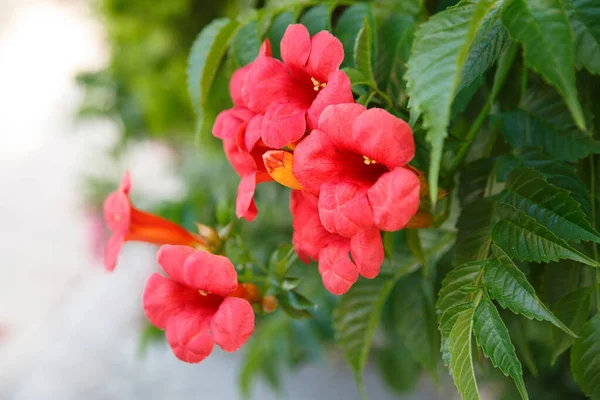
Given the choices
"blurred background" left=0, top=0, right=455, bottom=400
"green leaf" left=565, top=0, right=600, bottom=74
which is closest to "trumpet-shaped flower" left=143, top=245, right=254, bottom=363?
"green leaf" left=565, top=0, right=600, bottom=74

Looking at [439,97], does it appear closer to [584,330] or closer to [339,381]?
[584,330]

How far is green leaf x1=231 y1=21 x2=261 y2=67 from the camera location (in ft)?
1.45

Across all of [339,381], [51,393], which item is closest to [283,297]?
[339,381]

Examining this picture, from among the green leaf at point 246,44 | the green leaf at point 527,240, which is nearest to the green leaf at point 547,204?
the green leaf at point 527,240

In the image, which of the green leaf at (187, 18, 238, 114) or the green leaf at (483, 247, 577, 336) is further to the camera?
the green leaf at (187, 18, 238, 114)

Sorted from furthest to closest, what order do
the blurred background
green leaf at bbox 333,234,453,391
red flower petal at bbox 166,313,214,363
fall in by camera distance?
the blurred background
green leaf at bbox 333,234,453,391
red flower petal at bbox 166,313,214,363

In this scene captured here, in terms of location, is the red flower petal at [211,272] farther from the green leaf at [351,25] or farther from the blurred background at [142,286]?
the blurred background at [142,286]

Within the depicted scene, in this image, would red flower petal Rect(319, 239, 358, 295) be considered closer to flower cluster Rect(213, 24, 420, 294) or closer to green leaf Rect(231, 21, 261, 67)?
flower cluster Rect(213, 24, 420, 294)

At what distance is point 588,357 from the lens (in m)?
0.33

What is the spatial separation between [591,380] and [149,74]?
1092mm

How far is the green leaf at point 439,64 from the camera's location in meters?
0.24

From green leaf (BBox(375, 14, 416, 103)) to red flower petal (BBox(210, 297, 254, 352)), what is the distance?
194 millimetres

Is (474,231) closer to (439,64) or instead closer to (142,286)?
(439,64)

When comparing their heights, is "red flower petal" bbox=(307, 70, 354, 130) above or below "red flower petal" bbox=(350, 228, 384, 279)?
above
